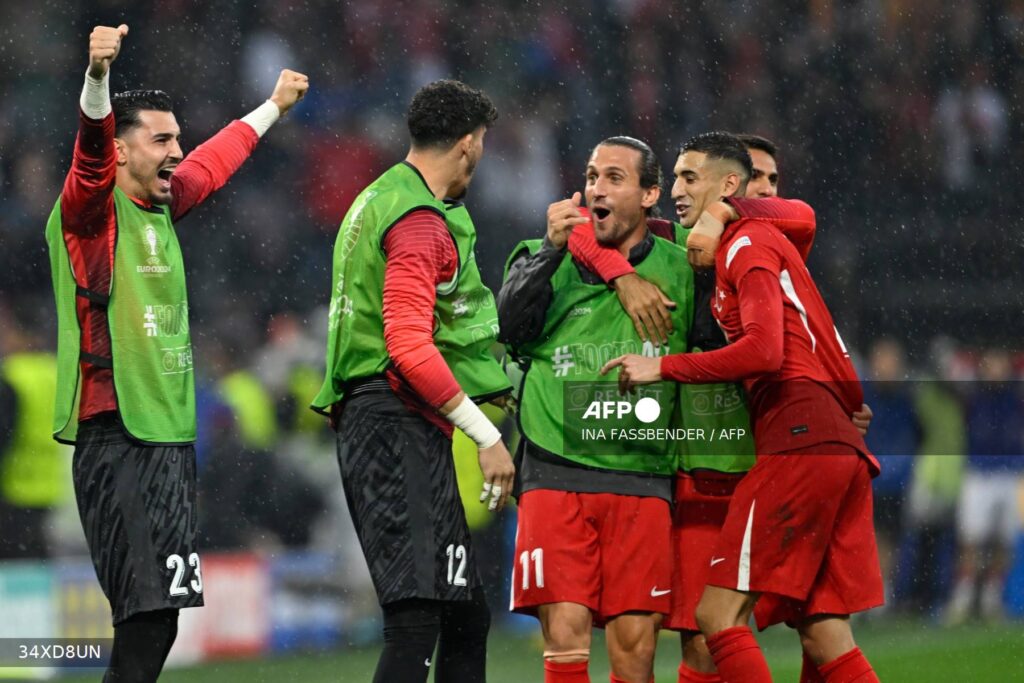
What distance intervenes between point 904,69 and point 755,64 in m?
1.57

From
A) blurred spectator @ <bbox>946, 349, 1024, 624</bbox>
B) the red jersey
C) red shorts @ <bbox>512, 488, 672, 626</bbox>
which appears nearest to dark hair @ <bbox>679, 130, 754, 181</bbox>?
the red jersey

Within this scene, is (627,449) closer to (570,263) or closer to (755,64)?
(570,263)

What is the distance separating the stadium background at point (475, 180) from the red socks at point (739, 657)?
2.74m

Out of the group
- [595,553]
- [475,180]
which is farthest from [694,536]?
[475,180]

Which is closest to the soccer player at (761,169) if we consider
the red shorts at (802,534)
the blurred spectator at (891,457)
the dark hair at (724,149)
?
the dark hair at (724,149)

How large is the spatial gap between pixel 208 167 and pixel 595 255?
1.15 meters

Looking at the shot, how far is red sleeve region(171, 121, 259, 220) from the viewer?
4.17 m

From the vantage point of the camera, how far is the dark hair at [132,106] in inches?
158

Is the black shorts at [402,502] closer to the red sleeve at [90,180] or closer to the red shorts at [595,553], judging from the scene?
the red shorts at [595,553]

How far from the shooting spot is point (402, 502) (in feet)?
12.1

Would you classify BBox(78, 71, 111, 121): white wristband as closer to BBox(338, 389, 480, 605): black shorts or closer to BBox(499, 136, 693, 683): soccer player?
BBox(338, 389, 480, 605): black shorts

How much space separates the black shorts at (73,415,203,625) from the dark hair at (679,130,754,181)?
1.71 metres

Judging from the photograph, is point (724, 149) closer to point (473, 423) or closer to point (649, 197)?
point (649, 197)

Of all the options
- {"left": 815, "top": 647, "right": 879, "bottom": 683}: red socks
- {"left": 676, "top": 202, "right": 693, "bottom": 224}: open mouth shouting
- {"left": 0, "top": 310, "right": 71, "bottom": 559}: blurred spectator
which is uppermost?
{"left": 676, "top": 202, "right": 693, "bottom": 224}: open mouth shouting
